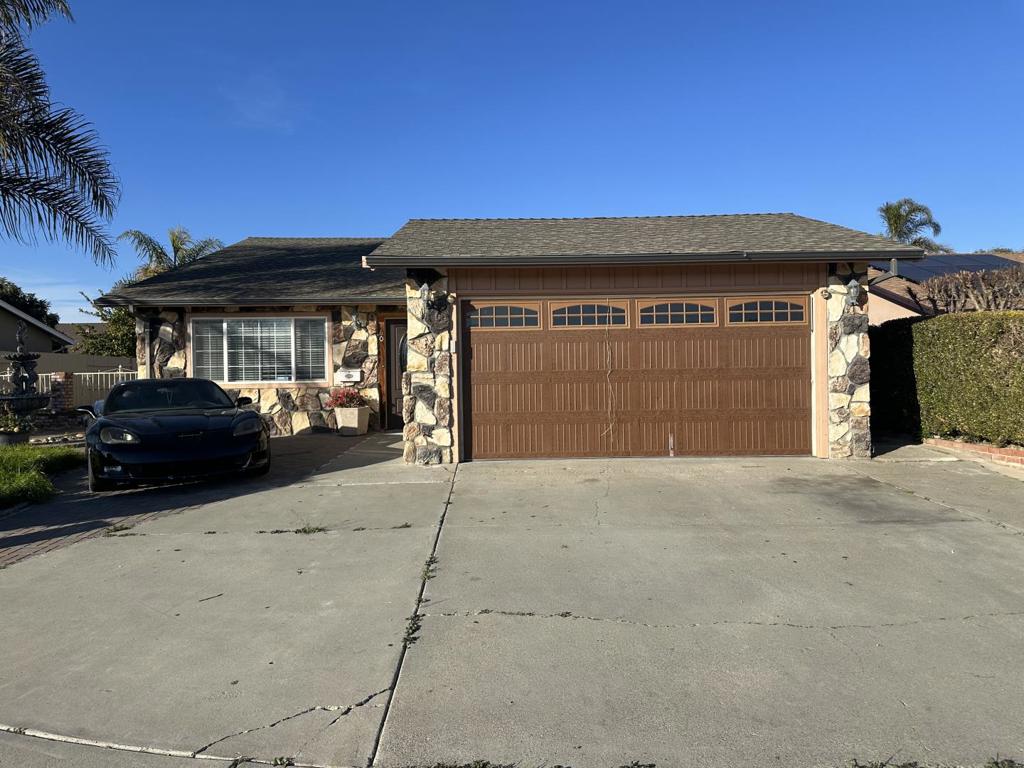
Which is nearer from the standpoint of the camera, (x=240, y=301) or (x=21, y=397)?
(x=21, y=397)

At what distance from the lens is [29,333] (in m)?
26.5

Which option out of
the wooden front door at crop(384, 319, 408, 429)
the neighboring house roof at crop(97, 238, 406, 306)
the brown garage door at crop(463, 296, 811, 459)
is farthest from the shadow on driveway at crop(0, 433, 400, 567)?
the neighboring house roof at crop(97, 238, 406, 306)

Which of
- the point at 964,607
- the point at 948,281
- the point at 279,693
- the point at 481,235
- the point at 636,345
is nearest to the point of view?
the point at 279,693

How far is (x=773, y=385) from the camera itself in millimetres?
9352

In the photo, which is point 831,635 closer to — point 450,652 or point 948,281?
point 450,652

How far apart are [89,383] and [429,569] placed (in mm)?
15560

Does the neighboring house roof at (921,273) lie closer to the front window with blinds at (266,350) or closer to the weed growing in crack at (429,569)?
the front window with blinds at (266,350)

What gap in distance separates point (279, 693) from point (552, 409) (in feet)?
21.2

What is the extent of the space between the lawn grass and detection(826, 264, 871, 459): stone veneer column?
31.7 feet

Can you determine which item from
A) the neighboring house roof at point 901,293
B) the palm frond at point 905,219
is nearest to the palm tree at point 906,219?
the palm frond at point 905,219

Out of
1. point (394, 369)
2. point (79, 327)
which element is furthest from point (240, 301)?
point (79, 327)

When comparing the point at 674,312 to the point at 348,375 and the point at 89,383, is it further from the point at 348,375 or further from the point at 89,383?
the point at 89,383

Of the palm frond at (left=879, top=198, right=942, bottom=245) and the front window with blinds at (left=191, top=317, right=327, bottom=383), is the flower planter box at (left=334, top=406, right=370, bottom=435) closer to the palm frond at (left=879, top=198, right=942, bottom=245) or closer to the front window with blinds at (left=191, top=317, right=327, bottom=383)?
the front window with blinds at (left=191, top=317, right=327, bottom=383)

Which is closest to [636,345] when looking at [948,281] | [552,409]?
[552,409]
